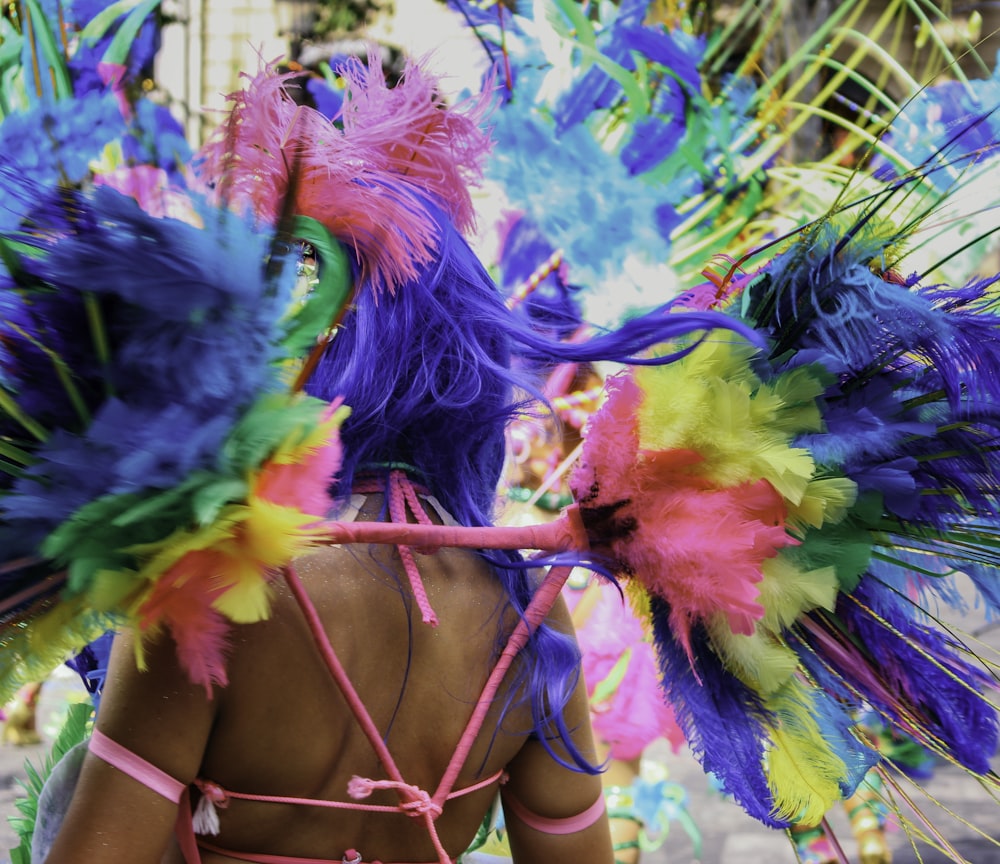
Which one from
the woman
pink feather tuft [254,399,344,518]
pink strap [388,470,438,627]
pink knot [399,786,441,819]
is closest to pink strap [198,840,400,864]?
the woman

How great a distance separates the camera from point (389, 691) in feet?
4.05

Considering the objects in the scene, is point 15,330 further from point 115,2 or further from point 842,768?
point 115,2

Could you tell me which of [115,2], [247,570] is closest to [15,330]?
[247,570]

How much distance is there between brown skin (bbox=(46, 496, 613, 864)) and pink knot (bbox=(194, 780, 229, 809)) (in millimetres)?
11

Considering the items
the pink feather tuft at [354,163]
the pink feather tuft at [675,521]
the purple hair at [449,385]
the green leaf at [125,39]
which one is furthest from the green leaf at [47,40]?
the green leaf at [125,39]

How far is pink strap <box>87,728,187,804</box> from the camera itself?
3.53ft

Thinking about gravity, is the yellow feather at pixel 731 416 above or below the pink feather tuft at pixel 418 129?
below

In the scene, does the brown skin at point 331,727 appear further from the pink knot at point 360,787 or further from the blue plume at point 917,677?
the blue plume at point 917,677

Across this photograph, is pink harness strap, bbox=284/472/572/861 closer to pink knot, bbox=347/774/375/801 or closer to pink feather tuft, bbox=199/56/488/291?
pink knot, bbox=347/774/375/801

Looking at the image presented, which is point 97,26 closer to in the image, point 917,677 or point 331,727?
point 331,727

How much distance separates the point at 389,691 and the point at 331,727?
3.0 inches

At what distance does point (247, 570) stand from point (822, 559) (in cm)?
A: 65

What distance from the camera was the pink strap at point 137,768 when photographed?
1.08 meters

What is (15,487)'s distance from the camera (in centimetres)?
97
